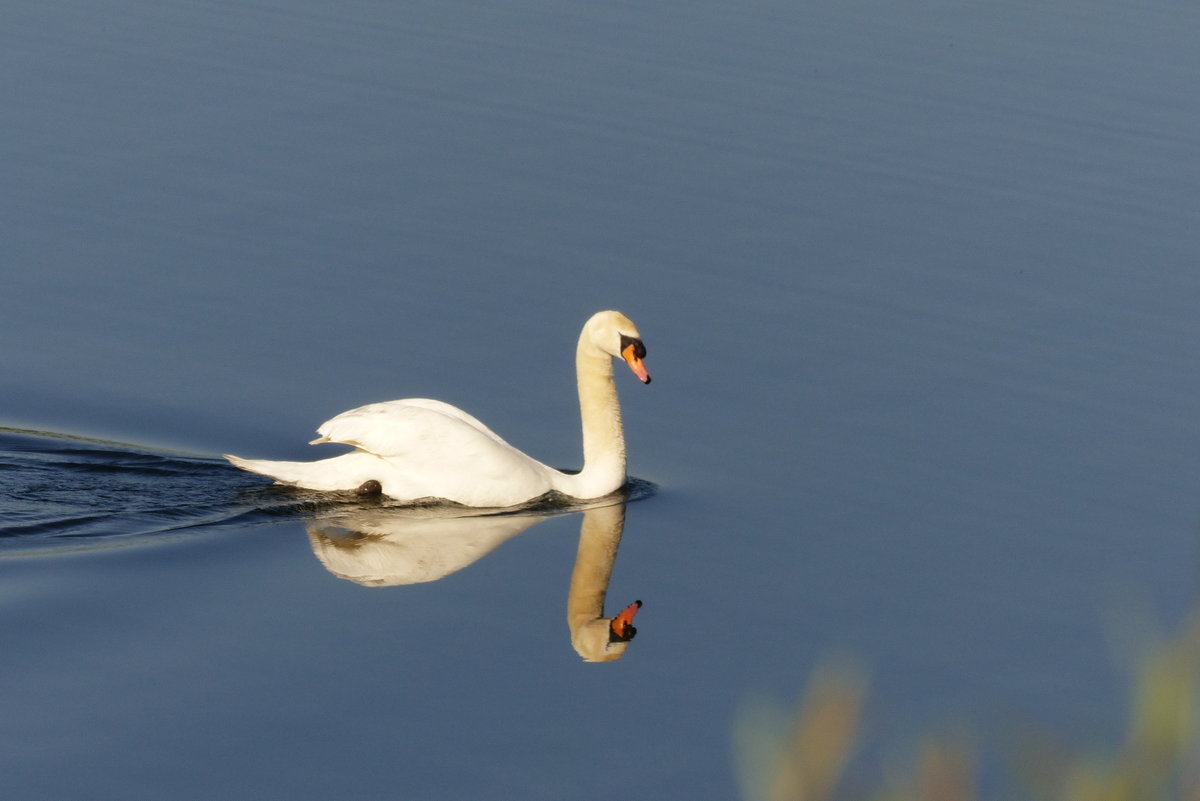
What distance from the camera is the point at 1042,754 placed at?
2.99 metres

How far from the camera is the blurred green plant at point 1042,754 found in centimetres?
285

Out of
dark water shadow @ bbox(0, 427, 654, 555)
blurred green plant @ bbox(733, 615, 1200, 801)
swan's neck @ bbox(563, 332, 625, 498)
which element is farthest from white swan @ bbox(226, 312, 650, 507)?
blurred green plant @ bbox(733, 615, 1200, 801)

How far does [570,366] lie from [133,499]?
3.59 metres

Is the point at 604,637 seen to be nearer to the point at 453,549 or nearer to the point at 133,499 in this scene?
the point at 453,549

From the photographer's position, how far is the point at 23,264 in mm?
13062

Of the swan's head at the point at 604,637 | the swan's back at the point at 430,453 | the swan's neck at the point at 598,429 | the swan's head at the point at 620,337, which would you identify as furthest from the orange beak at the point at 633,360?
the swan's head at the point at 604,637

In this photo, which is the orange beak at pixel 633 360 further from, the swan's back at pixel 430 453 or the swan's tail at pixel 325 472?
the swan's tail at pixel 325 472

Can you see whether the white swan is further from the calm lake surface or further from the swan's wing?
the calm lake surface

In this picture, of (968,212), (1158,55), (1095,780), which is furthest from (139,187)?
(1095,780)

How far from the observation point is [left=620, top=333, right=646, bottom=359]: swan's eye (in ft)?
36.2

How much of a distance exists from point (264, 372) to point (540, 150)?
508cm

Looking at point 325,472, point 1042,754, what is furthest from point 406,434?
point 1042,754

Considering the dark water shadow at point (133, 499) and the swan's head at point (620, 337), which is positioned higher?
the swan's head at point (620, 337)

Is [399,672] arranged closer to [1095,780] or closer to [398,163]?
[1095,780]
